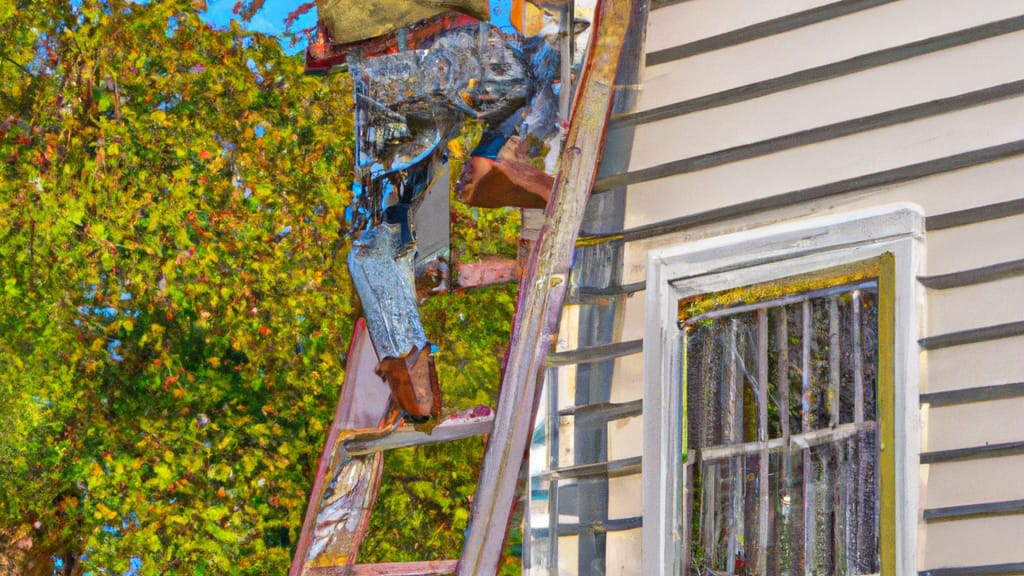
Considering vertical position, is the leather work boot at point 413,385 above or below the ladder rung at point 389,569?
above

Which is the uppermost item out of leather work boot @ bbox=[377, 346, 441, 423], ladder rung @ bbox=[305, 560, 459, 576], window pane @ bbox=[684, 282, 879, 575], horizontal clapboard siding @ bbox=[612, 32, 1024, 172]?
horizontal clapboard siding @ bbox=[612, 32, 1024, 172]

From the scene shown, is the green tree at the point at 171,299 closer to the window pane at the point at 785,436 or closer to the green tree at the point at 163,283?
the green tree at the point at 163,283

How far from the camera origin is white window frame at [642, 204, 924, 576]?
9.58 ft

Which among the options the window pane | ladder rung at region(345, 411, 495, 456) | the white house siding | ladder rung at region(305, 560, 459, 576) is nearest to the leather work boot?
ladder rung at region(345, 411, 495, 456)

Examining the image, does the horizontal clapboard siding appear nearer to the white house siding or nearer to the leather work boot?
the white house siding

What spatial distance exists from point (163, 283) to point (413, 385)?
11.4 ft

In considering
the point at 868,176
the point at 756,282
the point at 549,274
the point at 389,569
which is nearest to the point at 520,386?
the point at 549,274

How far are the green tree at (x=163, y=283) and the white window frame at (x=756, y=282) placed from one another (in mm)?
4266

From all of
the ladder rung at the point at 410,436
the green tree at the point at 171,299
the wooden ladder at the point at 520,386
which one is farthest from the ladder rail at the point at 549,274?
the green tree at the point at 171,299

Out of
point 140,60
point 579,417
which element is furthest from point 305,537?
point 140,60

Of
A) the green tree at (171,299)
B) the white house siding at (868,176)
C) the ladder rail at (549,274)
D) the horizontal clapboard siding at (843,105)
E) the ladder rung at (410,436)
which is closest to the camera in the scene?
the white house siding at (868,176)

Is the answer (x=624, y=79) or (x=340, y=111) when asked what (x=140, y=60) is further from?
(x=624, y=79)

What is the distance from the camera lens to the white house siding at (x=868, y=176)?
286cm

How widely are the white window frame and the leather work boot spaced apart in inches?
56.1
